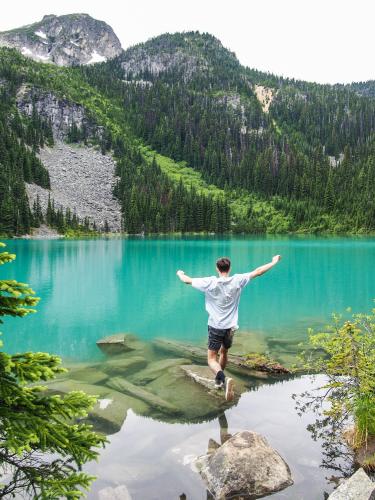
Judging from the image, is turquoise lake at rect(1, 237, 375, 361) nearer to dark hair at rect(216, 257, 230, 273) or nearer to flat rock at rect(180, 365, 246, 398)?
flat rock at rect(180, 365, 246, 398)

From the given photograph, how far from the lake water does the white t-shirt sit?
236cm

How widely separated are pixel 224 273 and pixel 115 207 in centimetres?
17583

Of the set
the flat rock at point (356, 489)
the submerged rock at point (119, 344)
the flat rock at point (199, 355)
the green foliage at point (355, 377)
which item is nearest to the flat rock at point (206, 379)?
the flat rock at point (199, 355)

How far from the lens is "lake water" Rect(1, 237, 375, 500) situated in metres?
8.14

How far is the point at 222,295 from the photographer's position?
10484 millimetres

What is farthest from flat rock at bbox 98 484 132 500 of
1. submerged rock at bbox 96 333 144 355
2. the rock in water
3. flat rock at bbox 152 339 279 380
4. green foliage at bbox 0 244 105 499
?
submerged rock at bbox 96 333 144 355

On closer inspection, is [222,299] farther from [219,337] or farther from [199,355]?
[199,355]

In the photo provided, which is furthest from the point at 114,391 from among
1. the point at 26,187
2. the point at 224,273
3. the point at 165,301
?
the point at 26,187

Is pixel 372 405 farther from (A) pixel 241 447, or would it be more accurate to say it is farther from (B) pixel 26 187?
(B) pixel 26 187

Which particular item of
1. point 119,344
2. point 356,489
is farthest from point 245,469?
point 119,344

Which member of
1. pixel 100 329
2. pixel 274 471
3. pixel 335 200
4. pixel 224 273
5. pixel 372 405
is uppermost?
pixel 335 200

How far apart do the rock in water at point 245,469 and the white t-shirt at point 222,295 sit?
3021mm

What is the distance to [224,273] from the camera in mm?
10523

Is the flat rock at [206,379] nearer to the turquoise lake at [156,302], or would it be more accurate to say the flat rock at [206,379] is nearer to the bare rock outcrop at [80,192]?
the turquoise lake at [156,302]
